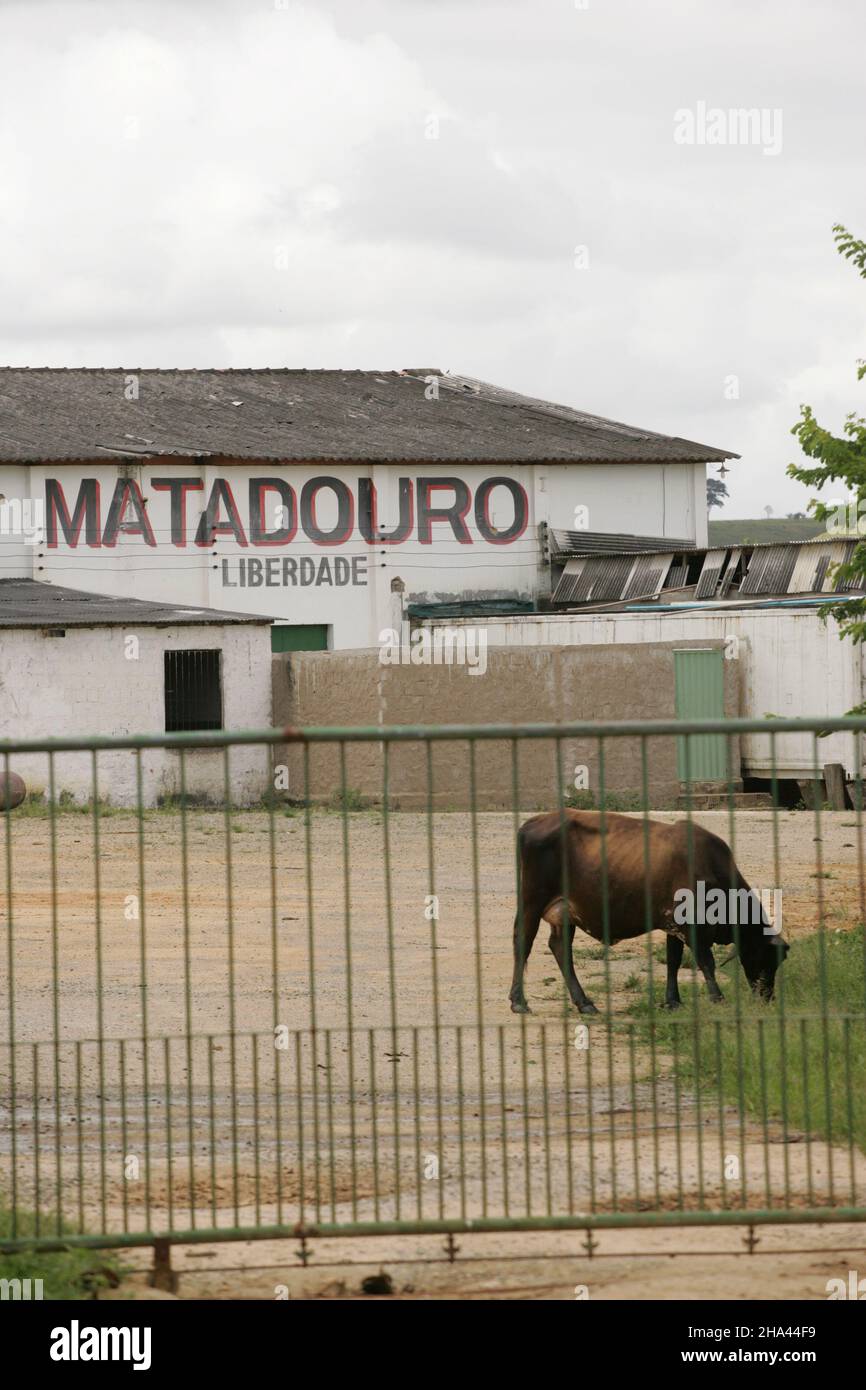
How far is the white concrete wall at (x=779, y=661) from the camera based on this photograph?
98.3ft

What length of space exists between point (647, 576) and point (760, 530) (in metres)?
89.4

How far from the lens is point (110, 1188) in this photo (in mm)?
7551

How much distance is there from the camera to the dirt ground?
647cm

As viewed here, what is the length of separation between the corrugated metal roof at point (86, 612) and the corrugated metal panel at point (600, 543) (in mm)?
11936

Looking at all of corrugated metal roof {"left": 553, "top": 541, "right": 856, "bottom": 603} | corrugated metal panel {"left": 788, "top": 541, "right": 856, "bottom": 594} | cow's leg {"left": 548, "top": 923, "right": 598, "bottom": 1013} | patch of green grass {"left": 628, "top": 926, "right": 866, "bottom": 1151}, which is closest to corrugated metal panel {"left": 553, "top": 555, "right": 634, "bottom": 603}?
corrugated metal roof {"left": 553, "top": 541, "right": 856, "bottom": 603}

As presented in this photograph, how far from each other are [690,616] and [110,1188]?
83.0 feet

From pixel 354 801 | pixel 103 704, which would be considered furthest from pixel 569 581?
pixel 103 704

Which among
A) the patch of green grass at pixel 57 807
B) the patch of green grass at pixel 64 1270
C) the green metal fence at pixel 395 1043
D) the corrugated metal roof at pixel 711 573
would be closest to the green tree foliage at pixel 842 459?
the green metal fence at pixel 395 1043

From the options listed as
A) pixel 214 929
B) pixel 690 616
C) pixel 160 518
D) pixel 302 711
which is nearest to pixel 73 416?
pixel 160 518

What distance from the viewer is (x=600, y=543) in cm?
4416

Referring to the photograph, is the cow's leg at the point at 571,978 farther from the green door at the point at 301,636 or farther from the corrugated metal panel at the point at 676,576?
the green door at the point at 301,636

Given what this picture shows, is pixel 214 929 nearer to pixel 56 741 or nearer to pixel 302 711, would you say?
pixel 56 741

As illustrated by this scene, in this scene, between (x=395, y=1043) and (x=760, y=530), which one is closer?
(x=395, y=1043)

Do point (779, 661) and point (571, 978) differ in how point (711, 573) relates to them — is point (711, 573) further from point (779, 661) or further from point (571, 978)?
point (571, 978)
